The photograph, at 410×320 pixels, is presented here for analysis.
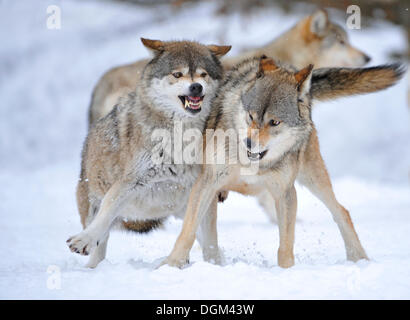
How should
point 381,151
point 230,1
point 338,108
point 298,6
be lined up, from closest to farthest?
point 230,1 → point 381,151 → point 338,108 → point 298,6

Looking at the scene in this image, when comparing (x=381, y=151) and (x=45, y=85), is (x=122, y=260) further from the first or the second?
(x=45, y=85)

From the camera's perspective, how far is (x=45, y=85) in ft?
55.3

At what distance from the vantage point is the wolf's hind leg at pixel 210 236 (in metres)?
→ 4.84

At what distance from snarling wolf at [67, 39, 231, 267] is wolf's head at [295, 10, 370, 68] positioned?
3741 millimetres

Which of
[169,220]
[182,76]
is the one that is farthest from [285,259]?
[169,220]

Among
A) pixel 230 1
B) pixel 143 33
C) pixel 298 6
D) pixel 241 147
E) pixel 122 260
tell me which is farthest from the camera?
pixel 143 33

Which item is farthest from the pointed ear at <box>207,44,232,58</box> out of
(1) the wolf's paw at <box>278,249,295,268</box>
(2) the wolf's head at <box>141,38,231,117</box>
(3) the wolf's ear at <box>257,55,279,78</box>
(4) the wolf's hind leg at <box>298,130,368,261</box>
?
(1) the wolf's paw at <box>278,249,295,268</box>

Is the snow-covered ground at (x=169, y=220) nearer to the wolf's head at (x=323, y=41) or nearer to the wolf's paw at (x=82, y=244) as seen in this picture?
the wolf's paw at (x=82, y=244)

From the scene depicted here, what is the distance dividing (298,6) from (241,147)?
41.0 feet

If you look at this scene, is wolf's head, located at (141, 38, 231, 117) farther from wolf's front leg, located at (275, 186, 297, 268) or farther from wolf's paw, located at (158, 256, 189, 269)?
wolf's paw, located at (158, 256, 189, 269)

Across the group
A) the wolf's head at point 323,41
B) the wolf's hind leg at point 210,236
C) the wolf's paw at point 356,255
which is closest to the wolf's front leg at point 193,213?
the wolf's hind leg at point 210,236

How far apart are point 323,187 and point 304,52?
3.83m

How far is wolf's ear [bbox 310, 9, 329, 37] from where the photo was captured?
829 cm
